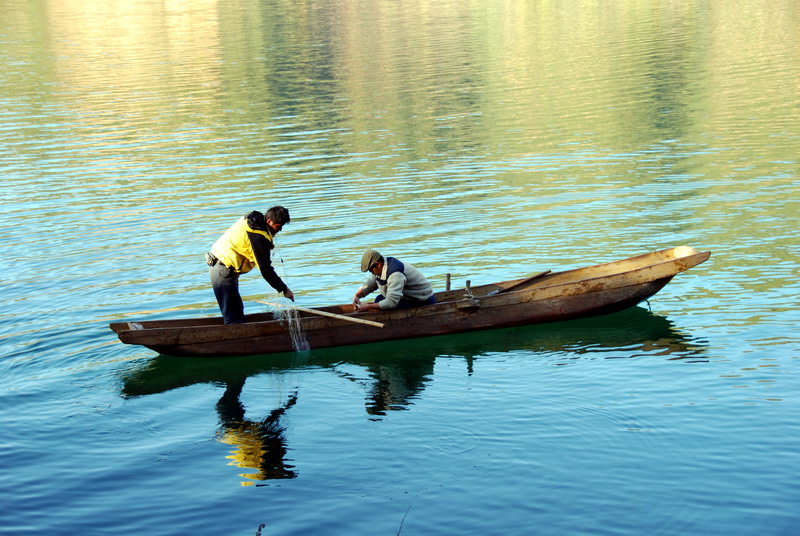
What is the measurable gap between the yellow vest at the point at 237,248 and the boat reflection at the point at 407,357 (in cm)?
143

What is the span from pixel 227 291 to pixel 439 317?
3.09 m

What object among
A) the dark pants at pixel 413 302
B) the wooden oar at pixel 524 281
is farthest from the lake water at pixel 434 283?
the wooden oar at pixel 524 281

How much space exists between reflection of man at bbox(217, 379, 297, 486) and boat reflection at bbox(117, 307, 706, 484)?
0.03 meters

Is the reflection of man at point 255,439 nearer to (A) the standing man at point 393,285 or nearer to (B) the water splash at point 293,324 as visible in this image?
(B) the water splash at point 293,324

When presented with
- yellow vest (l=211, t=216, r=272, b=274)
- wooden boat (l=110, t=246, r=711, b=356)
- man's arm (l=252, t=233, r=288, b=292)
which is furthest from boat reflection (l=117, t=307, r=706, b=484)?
yellow vest (l=211, t=216, r=272, b=274)

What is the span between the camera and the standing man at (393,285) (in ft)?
40.7

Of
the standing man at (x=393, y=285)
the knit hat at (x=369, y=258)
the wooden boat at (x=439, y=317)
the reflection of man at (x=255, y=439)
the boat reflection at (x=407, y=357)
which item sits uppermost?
the knit hat at (x=369, y=258)

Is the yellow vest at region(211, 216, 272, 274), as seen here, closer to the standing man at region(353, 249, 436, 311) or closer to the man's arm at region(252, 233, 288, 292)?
the man's arm at region(252, 233, 288, 292)

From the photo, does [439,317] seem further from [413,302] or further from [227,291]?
[227,291]

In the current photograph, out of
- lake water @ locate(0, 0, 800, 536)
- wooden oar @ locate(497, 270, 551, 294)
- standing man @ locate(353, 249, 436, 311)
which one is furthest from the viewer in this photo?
wooden oar @ locate(497, 270, 551, 294)

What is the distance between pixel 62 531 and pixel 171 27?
5639 cm

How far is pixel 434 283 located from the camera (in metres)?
15.2

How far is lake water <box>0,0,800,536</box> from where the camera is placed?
28.7 ft

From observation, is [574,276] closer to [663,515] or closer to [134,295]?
[663,515]
